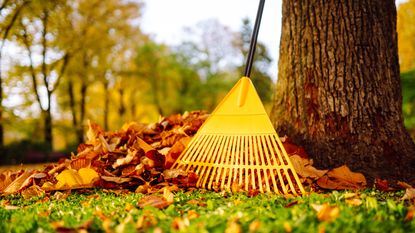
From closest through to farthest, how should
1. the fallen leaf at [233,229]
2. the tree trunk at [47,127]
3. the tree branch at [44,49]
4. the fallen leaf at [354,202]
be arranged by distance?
1. the fallen leaf at [233,229]
2. the fallen leaf at [354,202]
3. the tree branch at [44,49]
4. the tree trunk at [47,127]

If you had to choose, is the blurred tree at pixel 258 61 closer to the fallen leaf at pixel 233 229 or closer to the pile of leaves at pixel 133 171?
the pile of leaves at pixel 133 171

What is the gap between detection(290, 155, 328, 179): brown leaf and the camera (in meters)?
2.89

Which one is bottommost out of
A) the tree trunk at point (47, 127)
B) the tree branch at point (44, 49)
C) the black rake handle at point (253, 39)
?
the tree trunk at point (47, 127)

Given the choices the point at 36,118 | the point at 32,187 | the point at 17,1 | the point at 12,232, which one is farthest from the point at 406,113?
the point at 36,118

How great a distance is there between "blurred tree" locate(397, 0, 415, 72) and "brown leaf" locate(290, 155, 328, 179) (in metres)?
17.9

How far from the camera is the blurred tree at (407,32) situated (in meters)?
19.0

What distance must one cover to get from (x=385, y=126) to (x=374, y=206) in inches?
58.4

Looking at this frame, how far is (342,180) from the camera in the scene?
9.39 ft

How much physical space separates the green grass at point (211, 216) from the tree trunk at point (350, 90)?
0.70m

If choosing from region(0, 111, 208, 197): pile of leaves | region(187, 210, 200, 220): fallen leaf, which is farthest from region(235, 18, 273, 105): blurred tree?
region(187, 210, 200, 220): fallen leaf

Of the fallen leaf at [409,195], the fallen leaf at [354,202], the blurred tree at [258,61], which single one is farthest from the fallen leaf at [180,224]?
the blurred tree at [258,61]

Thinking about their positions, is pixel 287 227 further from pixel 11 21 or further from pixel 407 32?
pixel 407 32

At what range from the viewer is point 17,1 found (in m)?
12.6

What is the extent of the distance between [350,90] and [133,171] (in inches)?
68.0
